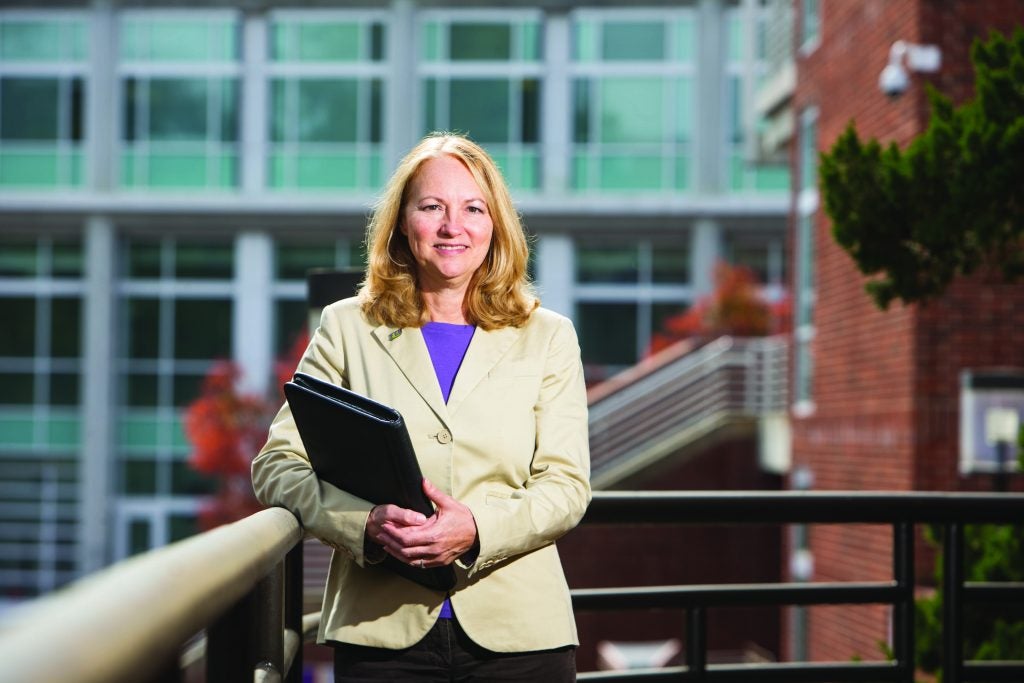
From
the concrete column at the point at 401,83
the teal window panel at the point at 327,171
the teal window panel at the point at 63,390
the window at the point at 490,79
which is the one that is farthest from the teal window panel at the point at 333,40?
the teal window panel at the point at 63,390

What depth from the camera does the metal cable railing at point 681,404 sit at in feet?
73.4

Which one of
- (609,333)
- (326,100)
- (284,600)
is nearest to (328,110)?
(326,100)

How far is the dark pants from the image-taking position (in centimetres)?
275

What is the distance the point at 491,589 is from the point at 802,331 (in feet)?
47.3

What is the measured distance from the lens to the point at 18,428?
3366cm

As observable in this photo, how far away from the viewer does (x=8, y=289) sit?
34.1 meters

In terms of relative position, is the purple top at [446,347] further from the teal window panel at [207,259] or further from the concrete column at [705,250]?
the teal window panel at [207,259]

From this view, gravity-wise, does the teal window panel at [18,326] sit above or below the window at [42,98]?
below

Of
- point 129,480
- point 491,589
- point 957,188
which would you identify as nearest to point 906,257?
point 957,188

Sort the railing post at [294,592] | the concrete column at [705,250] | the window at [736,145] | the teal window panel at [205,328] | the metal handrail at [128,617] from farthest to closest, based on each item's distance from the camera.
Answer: the teal window panel at [205,328] → the window at [736,145] → the concrete column at [705,250] → the railing post at [294,592] → the metal handrail at [128,617]

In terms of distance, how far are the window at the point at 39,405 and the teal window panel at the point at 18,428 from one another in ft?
0.08

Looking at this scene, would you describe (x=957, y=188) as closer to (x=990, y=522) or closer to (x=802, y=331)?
(x=990, y=522)

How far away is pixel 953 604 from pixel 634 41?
1195 inches

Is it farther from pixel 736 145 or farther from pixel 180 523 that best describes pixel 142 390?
pixel 736 145
